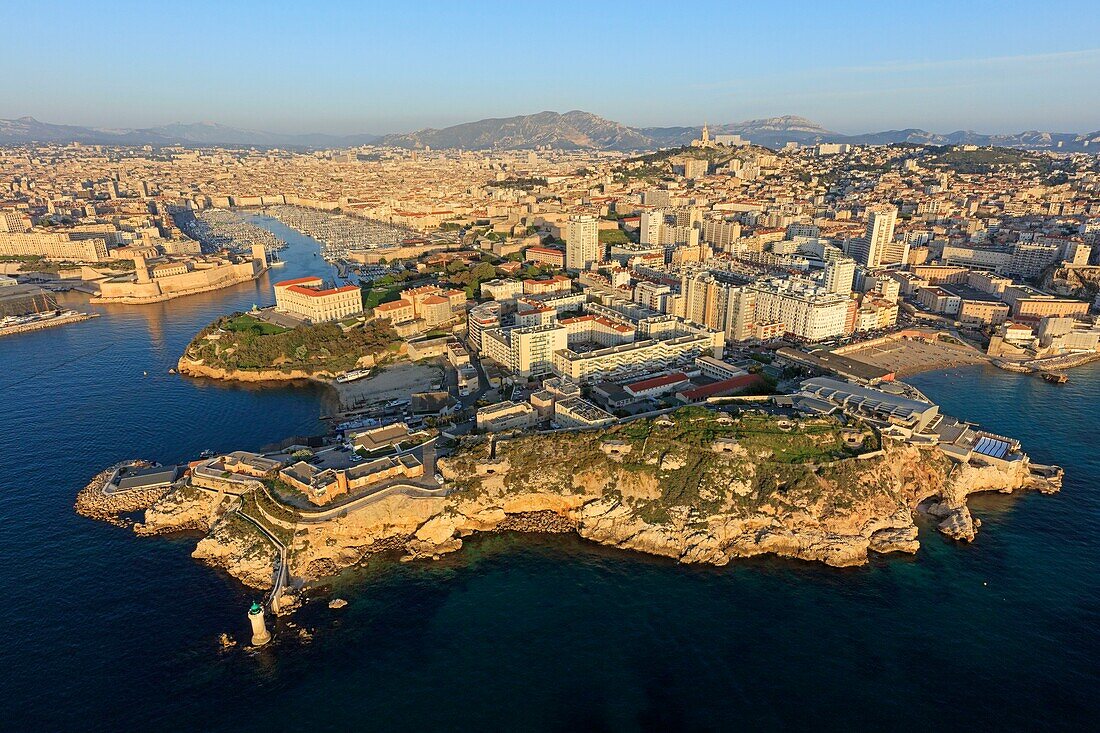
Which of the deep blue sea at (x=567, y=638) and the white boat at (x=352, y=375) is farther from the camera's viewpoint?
the white boat at (x=352, y=375)

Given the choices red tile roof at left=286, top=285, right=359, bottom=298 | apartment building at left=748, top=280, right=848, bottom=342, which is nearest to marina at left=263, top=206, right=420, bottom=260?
red tile roof at left=286, top=285, right=359, bottom=298

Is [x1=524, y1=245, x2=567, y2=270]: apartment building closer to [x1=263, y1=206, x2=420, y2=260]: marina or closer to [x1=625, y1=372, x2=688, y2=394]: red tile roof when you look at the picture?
[x1=263, y1=206, x2=420, y2=260]: marina

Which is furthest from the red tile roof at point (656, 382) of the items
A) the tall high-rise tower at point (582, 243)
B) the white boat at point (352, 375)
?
the tall high-rise tower at point (582, 243)

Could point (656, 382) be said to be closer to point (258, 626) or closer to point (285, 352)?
point (258, 626)

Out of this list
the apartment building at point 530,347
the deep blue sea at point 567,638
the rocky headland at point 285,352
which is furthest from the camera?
the rocky headland at point 285,352

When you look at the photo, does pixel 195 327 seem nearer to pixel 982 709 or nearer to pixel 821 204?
pixel 982 709

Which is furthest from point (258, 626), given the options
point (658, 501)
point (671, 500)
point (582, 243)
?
point (582, 243)

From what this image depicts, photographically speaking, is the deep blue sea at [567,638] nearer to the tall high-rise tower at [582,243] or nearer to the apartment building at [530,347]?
the apartment building at [530,347]
